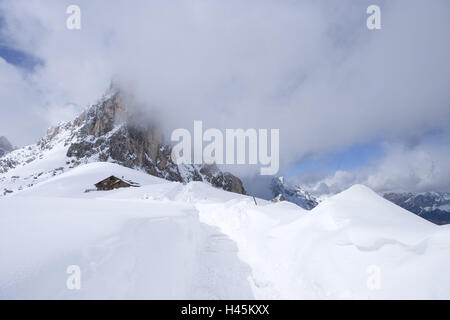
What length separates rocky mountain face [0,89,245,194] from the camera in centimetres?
10688

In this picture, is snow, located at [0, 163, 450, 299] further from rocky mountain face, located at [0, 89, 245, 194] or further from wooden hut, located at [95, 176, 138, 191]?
rocky mountain face, located at [0, 89, 245, 194]

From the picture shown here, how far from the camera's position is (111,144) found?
11362cm

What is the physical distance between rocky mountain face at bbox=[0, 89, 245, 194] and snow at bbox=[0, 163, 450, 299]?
10285 cm

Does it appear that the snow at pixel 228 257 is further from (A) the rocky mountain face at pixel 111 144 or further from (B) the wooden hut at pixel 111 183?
(A) the rocky mountain face at pixel 111 144

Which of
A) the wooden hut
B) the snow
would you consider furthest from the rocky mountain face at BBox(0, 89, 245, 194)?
the snow

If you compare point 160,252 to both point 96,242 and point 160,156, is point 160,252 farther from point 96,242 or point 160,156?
point 160,156

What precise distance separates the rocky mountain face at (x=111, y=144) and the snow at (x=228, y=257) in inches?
4049

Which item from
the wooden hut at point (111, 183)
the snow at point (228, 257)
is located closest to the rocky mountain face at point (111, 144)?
the wooden hut at point (111, 183)

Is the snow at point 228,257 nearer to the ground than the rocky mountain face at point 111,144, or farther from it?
nearer to the ground

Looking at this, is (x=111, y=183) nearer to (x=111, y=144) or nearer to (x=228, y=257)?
(x=228, y=257)

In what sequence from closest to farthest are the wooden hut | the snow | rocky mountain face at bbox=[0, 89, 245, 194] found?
1. the snow
2. the wooden hut
3. rocky mountain face at bbox=[0, 89, 245, 194]

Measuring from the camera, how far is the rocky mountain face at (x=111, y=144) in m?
107
